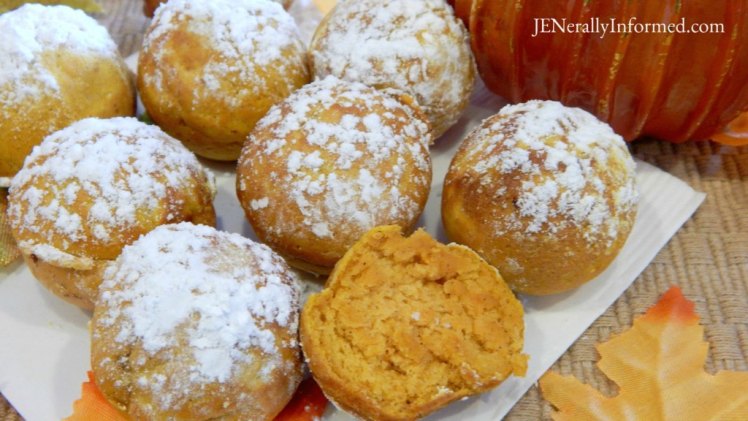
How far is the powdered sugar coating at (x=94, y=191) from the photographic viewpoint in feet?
4.06

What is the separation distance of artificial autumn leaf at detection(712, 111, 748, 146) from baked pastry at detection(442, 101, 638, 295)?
537mm

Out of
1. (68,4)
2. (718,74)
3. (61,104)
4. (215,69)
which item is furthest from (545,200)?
(68,4)

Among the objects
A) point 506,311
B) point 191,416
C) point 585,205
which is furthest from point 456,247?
point 191,416

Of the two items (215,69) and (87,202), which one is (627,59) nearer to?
(215,69)

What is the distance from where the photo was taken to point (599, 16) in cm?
146

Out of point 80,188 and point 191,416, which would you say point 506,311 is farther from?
point 80,188

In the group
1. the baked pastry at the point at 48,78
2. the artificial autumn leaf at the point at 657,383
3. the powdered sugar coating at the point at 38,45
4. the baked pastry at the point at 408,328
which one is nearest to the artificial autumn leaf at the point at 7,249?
the baked pastry at the point at 48,78

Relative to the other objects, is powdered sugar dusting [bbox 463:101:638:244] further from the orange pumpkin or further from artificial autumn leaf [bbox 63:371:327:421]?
artificial autumn leaf [bbox 63:371:327:421]

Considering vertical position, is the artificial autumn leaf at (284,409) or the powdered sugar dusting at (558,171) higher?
the powdered sugar dusting at (558,171)

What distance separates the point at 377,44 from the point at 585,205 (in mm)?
588

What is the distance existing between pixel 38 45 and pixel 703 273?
1514mm

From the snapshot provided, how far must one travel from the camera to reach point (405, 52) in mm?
1486

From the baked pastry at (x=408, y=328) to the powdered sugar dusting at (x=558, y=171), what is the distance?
148mm

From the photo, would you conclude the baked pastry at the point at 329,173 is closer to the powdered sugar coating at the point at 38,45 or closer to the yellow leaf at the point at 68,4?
the powdered sugar coating at the point at 38,45
